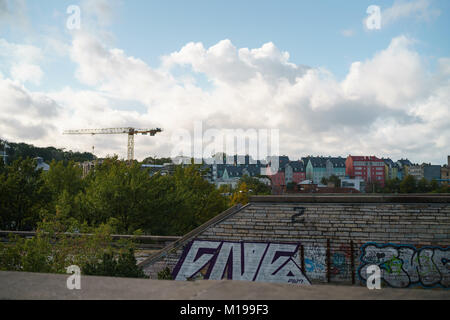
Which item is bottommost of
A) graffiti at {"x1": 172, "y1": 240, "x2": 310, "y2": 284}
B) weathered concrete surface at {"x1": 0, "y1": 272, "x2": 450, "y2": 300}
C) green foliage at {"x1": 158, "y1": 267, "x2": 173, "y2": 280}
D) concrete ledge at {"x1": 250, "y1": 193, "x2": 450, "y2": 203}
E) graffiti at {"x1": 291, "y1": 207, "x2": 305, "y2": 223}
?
green foliage at {"x1": 158, "y1": 267, "x2": 173, "y2": 280}

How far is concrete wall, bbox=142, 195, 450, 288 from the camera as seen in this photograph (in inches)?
546

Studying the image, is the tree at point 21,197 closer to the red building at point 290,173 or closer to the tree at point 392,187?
the tree at point 392,187

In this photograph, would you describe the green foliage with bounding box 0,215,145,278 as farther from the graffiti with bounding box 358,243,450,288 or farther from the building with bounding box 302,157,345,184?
the building with bounding box 302,157,345,184

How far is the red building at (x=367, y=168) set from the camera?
138 metres

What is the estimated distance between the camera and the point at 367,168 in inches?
5472

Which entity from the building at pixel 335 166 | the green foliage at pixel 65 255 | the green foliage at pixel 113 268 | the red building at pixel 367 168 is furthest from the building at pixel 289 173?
the green foliage at pixel 113 268

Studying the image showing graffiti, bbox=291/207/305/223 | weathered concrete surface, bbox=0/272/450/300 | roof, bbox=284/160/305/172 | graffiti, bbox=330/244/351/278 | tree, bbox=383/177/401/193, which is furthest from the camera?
roof, bbox=284/160/305/172

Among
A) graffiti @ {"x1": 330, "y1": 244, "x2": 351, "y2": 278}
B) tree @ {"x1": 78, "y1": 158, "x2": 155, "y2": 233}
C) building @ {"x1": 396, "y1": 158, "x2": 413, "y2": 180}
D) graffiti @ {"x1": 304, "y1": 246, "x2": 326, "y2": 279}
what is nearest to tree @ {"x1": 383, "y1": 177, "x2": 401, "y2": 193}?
building @ {"x1": 396, "y1": 158, "x2": 413, "y2": 180}

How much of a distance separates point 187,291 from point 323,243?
13639mm

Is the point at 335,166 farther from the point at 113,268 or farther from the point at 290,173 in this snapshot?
the point at 113,268

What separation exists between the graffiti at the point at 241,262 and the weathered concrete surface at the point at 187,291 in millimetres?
12544

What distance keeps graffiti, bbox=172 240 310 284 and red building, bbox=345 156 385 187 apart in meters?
131
